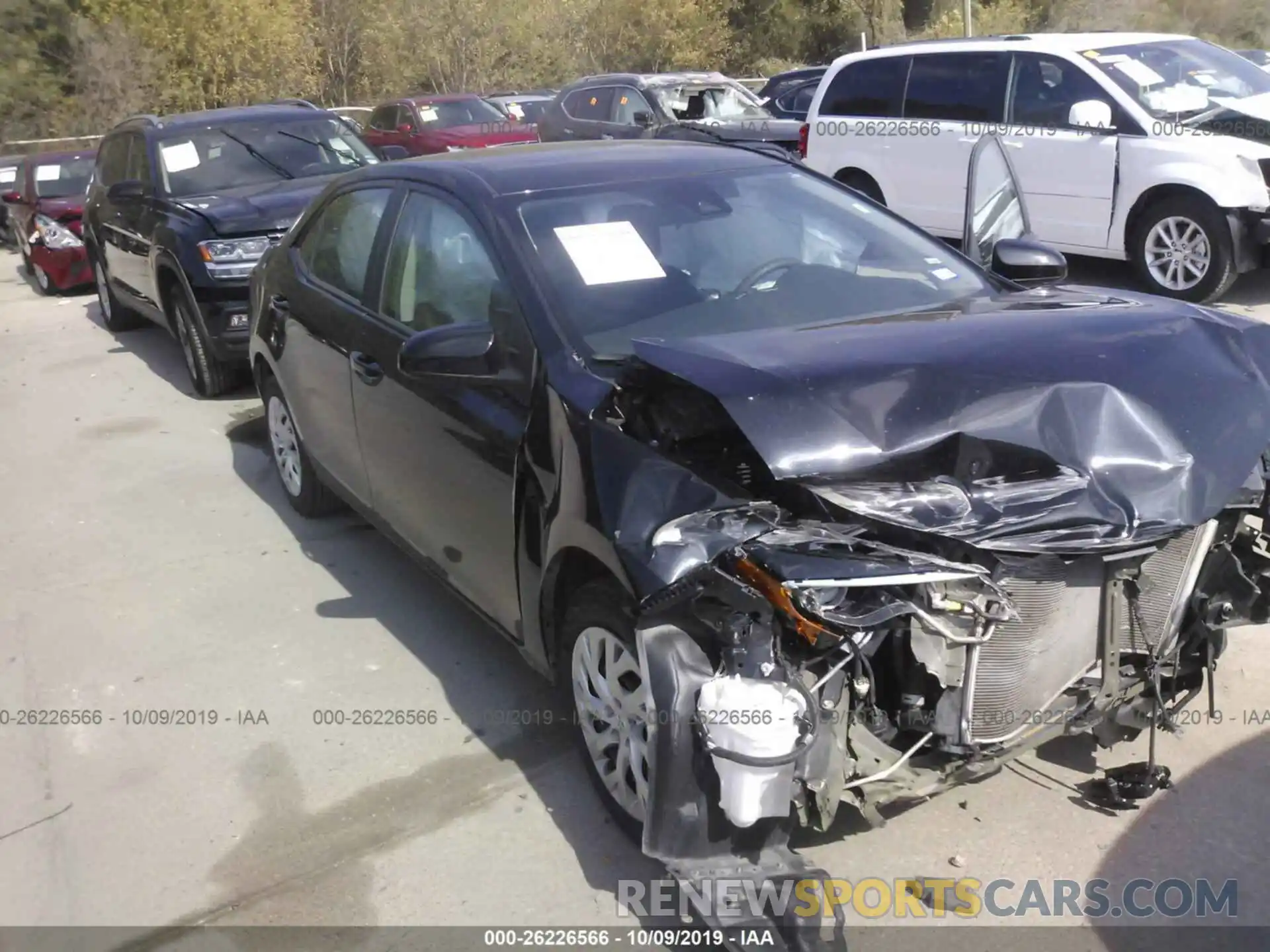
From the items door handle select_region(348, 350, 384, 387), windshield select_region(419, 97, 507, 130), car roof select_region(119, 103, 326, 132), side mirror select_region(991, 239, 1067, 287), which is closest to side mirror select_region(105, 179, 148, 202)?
car roof select_region(119, 103, 326, 132)

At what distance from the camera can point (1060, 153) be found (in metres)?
9.29

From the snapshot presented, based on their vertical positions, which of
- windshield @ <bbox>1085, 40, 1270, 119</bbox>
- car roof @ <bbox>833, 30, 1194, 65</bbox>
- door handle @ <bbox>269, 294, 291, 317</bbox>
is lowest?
door handle @ <bbox>269, 294, 291, 317</bbox>

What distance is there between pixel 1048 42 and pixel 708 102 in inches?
237

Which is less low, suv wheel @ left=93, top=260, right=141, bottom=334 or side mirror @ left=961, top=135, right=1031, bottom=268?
side mirror @ left=961, top=135, right=1031, bottom=268

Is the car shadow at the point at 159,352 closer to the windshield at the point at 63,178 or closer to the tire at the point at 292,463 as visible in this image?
the tire at the point at 292,463

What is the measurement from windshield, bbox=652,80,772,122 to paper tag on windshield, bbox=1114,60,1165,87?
608 cm

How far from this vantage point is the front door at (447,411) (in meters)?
3.83

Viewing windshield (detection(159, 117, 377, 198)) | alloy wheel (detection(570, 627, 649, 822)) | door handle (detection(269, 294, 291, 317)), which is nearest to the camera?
alloy wheel (detection(570, 627, 649, 822))

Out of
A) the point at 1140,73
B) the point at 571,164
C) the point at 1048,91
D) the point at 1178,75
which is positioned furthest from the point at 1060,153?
the point at 571,164

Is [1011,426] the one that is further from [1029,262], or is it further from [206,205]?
[206,205]

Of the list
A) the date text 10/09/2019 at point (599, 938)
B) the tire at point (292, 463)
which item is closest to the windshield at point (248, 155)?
the tire at point (292, 463)

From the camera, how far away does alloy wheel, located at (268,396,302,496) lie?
19.5ft

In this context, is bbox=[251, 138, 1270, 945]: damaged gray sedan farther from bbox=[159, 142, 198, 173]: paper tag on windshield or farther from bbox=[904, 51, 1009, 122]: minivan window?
bbox=[904, 51, 1009, 122]: minivan window

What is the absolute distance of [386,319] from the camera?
462 centimetres
